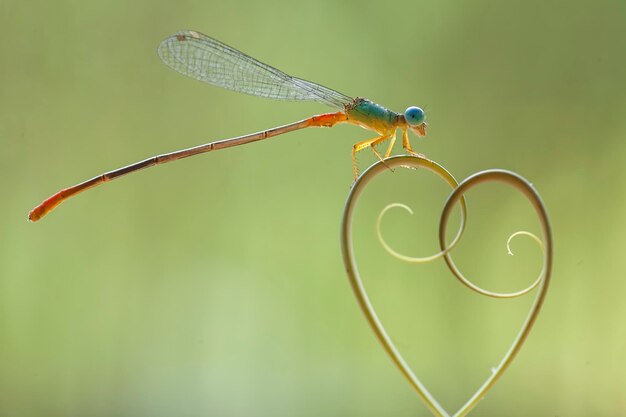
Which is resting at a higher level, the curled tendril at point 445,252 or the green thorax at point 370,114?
the green thorax at point 370,114

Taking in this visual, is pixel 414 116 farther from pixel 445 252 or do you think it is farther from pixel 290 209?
pixel 290 209

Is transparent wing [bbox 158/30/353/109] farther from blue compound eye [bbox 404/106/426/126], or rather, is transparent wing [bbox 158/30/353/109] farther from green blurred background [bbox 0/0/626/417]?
green blurred background [bbox 0/0/626/417]

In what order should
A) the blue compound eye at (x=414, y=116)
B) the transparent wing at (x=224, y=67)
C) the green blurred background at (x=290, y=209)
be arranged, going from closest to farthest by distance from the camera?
the blue compound eye at (x=414, y=116), the transparent wing at (x=224, y=67), the green blurred background at (x=290, y=209)

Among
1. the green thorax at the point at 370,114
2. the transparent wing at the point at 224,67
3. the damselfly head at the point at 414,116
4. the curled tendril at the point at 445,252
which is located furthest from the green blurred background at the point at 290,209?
the curled tendril at the point at 445,252

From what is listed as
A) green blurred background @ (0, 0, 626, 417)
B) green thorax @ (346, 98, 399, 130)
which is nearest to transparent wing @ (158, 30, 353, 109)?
green thorax @ (346, 98, 399, 130)

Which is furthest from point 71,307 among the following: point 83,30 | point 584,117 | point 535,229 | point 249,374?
point 584,117

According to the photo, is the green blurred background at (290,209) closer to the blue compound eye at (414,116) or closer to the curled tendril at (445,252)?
the blue compound eye at (414,116)

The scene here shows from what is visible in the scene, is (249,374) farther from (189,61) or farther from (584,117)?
(584,117)
